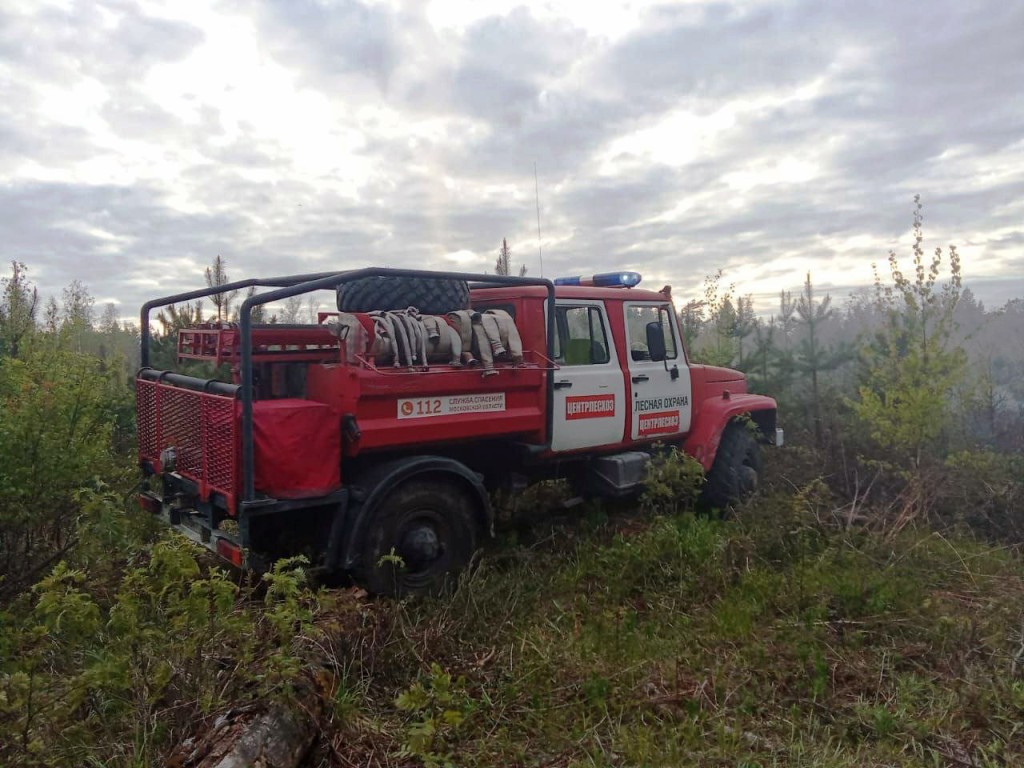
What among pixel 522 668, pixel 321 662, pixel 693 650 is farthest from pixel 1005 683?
pixel 321 662

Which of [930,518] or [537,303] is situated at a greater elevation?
[537,303]

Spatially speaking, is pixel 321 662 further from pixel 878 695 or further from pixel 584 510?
pixel 584 510

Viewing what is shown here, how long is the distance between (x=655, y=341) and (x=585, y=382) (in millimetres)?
1004

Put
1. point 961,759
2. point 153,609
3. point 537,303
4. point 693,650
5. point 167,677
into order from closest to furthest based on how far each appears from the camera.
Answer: point 167,677 → point 961,759 → point 153,609 → point 693,650 → point 537,303

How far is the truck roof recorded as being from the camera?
564cm

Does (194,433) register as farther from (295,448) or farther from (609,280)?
(609,280)

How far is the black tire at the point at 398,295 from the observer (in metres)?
5.09

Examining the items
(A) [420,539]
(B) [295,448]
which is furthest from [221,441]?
(A) [420,539]

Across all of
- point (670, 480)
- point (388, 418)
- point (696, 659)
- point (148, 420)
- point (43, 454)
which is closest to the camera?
point (696, 659)

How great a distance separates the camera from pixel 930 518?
21.4 ft

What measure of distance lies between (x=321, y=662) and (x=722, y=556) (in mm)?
3016

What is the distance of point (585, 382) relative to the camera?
578cm

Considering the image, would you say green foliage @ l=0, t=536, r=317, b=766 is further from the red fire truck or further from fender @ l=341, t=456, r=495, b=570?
fender @ l=341, t=456, r=495, b=570

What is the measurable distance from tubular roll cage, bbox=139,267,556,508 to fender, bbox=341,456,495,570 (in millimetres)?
631
